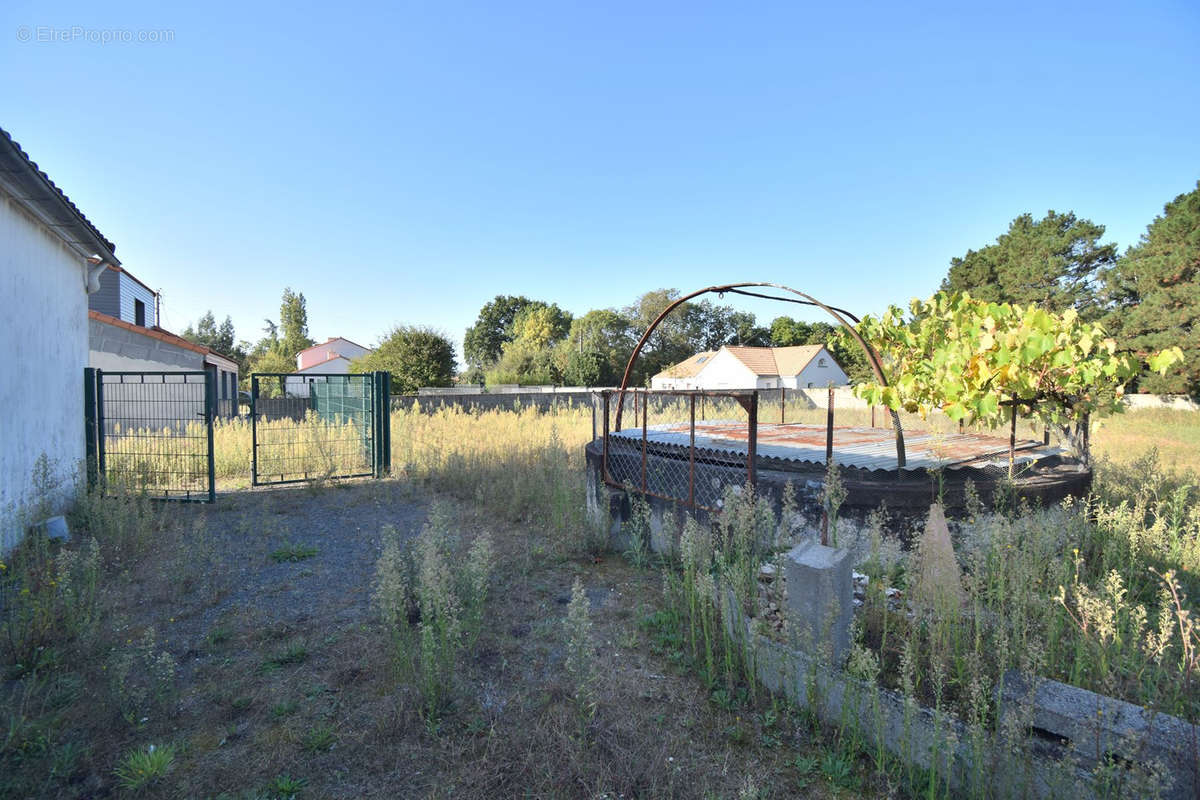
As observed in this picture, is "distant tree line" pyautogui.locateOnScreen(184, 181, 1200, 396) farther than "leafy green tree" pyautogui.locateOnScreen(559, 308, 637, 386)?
No

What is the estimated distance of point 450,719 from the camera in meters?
2.84

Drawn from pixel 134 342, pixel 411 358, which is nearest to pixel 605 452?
pixel 134 342

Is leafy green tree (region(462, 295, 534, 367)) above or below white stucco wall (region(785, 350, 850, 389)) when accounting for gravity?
above

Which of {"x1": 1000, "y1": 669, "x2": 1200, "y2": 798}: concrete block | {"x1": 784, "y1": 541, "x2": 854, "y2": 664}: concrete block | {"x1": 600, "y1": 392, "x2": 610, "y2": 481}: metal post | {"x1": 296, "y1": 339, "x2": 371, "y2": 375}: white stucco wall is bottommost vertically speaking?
{"x1": 1000, "y1": 669, "x2": 1200, "y2": 798}: concrete block

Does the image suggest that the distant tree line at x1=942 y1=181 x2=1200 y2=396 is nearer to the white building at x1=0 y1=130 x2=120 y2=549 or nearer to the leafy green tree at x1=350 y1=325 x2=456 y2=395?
the leafy green tree at x1=350 y1=325 x2=456 y2=395

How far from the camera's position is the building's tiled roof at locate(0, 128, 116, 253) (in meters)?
4.31

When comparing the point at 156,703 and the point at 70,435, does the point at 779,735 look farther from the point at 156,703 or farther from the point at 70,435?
the point at 70,435

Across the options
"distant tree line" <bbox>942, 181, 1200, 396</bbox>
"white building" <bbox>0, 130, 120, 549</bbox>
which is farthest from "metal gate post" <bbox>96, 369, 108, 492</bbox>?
"distant tree line" <bbox>942, 181, 1200, 396</bbox>

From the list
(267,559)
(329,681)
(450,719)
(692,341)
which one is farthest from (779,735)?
(692,341)

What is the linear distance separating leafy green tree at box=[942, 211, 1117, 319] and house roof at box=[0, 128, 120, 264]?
32988 millimetres

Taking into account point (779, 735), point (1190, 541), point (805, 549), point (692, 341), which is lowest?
point (779, 735)

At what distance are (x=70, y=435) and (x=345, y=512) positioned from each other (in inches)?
128

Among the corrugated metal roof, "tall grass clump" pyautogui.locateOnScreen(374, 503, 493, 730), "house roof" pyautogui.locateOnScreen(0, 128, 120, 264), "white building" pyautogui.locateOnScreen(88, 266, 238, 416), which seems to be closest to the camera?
"tall grass clump" pyautogui.locateOnScreen(374, 503, 493, 730)

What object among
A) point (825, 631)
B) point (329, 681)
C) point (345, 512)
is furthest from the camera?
point (345, 512)
